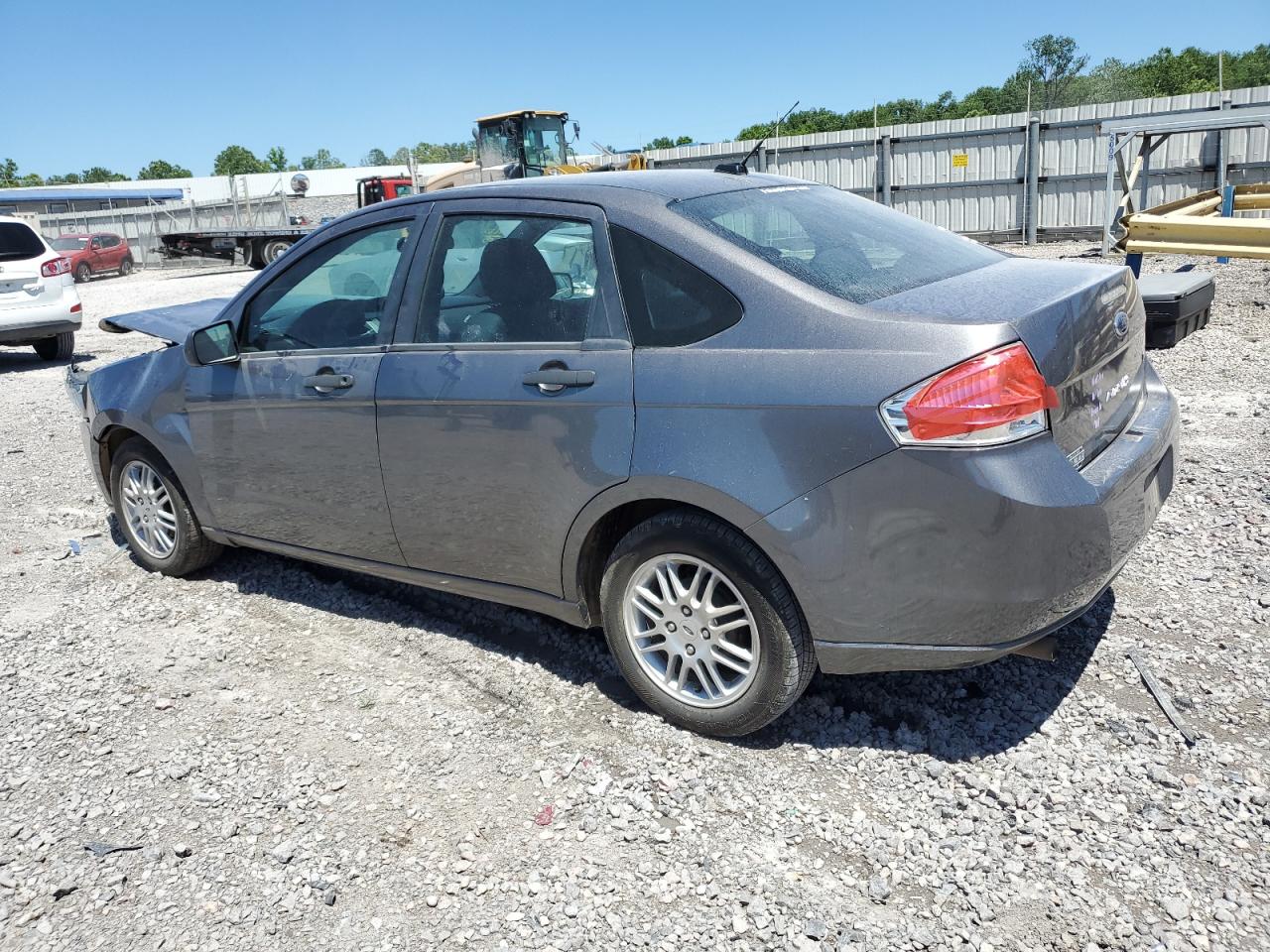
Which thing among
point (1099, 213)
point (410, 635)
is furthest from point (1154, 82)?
point (410, 635)

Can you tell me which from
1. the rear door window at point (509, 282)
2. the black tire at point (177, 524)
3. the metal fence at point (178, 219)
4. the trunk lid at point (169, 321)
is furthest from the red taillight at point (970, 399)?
the metal fence at point (178, 219)

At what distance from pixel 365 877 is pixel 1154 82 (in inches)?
2819

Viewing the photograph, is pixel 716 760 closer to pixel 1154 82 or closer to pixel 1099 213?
pixel 1099 213

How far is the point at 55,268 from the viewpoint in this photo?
42.3 feet

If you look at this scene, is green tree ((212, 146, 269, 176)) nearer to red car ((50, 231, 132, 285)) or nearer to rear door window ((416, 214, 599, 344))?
red car ((50, 231, 132, 285))

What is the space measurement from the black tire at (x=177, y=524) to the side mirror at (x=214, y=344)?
32.5 inches

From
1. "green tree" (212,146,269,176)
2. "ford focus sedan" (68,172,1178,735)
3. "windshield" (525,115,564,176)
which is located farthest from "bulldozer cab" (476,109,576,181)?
"green tree" (212,146,269,176)

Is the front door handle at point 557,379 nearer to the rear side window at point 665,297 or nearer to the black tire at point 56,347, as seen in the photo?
the rear side window at point 665,297

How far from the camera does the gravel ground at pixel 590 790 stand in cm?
257

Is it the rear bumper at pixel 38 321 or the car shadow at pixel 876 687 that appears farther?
the rear bumper at pixel 38 321

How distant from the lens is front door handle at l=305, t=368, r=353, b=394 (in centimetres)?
385

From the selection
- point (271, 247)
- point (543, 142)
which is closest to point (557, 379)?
point (543, 142)

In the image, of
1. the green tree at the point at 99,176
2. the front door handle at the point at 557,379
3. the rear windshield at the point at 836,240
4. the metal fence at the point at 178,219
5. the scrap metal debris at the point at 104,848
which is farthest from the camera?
the green tree at the point at 99,176

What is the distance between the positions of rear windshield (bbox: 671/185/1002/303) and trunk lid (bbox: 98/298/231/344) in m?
2.55
